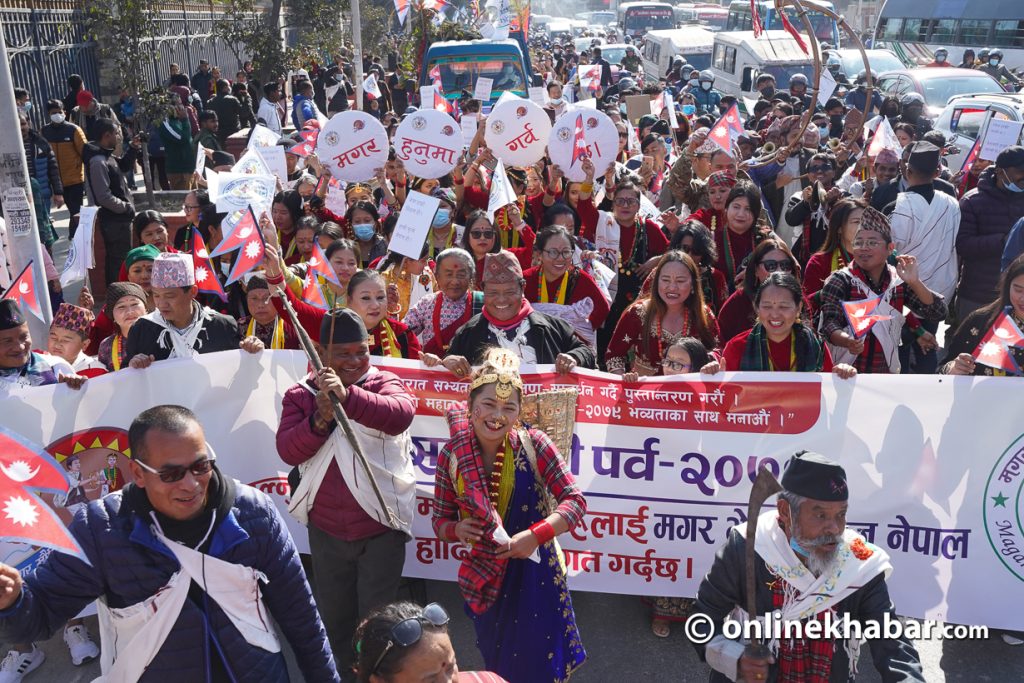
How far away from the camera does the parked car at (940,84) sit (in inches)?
626

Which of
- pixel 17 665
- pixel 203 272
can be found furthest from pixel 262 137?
pixel 17 665

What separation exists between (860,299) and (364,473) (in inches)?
112

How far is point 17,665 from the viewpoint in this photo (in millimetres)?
4125

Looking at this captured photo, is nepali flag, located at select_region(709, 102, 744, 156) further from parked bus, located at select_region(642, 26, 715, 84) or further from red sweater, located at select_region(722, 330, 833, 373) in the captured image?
parked bus, located at select_region(642, 26, 715, 84)

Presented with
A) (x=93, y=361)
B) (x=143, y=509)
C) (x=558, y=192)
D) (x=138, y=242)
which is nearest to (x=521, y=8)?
(x=558, y=192)

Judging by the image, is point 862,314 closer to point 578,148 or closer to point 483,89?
point 578,148

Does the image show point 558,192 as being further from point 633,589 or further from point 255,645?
point 255,645

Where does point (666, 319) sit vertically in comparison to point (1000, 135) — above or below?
below

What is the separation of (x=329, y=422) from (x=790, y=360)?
219 centimetres

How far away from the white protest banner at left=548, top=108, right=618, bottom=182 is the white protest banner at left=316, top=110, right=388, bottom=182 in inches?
53.8

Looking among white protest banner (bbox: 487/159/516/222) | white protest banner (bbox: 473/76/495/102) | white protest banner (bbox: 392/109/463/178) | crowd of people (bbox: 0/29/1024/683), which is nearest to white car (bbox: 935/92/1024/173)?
crowd of people (bbox: 0/29/1024/683)

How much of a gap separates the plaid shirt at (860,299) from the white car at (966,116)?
8.26 m

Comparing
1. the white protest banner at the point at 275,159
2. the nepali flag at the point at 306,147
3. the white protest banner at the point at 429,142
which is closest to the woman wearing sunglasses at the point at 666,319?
the white protest banner at the point at 429,142

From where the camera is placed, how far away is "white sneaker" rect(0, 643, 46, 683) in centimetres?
407
